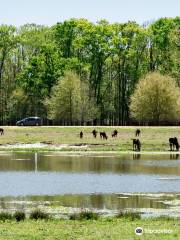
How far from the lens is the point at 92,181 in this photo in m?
39.5

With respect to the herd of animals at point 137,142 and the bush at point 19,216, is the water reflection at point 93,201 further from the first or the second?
the herd of animals at point 137,142

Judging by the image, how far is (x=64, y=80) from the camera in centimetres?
11256

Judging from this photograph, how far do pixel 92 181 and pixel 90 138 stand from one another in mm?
37962

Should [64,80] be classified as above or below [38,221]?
above

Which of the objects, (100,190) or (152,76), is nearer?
(100,190)

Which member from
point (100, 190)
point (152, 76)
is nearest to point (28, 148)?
point (100, 190)

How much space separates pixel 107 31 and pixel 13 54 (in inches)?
720

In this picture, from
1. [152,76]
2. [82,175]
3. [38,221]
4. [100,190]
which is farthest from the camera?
[152,76]

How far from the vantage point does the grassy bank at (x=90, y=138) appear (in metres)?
71.3

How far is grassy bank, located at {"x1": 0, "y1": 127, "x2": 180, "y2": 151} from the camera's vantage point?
71.3 metres

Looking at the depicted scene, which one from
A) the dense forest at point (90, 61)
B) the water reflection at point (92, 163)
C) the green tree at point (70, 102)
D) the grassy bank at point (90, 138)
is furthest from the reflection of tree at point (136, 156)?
the dense forest at point (90, 61)

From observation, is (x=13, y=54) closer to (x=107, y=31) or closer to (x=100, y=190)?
(x=107, y=31)

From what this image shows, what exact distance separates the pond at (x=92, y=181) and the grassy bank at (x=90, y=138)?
814 cm

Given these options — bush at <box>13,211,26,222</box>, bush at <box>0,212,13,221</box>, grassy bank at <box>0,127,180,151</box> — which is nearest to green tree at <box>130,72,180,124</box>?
grassy bank at <box>0,127,180,151</box>
